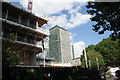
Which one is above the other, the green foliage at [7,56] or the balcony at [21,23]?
the balcony at [21,23]

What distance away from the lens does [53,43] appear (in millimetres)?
54188

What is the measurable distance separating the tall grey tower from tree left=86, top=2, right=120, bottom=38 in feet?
144

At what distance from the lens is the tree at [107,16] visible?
7471mm

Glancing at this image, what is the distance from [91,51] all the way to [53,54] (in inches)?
777

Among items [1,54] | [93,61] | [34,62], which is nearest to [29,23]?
[34,62]

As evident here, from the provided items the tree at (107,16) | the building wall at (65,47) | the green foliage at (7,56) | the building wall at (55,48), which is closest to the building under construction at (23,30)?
the green foliage at (7,56)

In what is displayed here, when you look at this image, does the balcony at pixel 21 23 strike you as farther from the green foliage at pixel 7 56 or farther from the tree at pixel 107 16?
the tree at pixel 107 16

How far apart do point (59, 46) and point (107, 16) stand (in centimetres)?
4734

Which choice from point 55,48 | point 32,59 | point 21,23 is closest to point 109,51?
point 55,48

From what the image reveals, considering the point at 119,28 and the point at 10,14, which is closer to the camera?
the point at 119,28

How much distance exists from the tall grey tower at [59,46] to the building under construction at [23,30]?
28.9 meters

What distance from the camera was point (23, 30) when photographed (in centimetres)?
2208

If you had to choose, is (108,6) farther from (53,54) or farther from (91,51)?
(53,54)

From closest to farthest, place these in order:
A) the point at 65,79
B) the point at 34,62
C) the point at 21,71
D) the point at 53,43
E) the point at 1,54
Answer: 1. the point at 21,71
2. the point at 1,54
3. the point at 65,79
4. the point at 34,62
5. the point at 53,43
